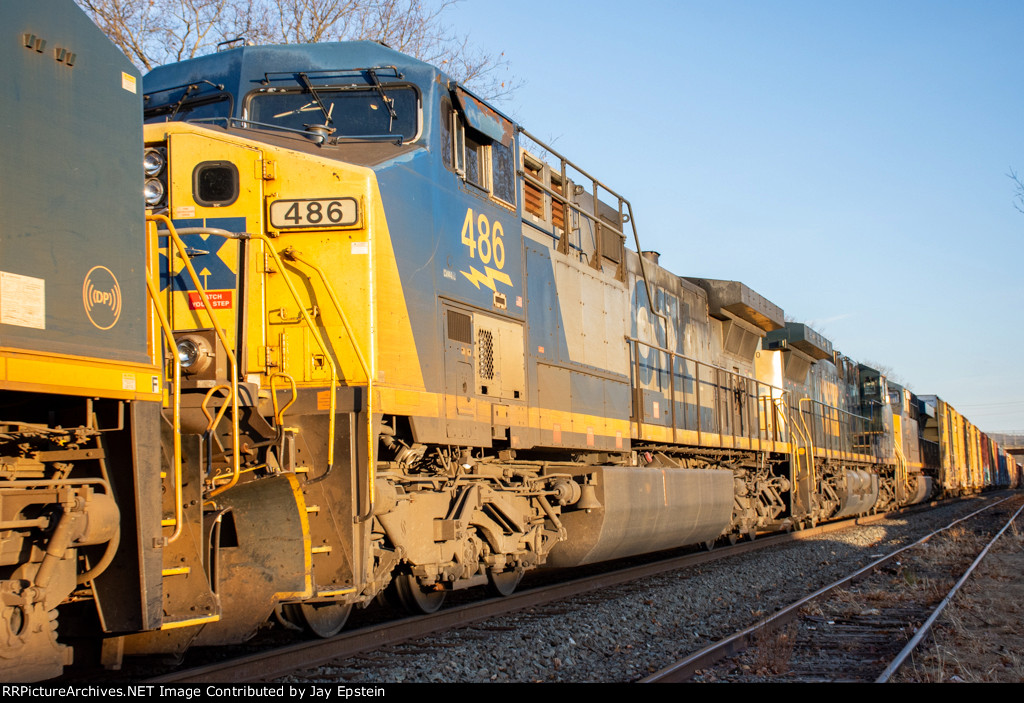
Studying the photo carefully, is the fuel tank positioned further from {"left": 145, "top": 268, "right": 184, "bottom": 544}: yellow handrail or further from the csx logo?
the csx logo

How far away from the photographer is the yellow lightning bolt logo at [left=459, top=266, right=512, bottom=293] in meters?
6.60

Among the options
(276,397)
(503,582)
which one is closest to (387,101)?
(276,397)

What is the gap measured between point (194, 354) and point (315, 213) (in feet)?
3.97

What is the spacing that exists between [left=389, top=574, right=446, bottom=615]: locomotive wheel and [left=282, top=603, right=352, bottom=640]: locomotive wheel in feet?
2.51

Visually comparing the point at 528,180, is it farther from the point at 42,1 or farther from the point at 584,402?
the point at 42,1

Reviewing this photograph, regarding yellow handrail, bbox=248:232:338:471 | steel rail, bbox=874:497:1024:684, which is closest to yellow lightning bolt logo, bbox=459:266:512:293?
yellow handrail, bbox=248:232:338:471

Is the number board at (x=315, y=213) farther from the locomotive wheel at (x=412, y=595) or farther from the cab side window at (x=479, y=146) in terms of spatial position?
the locomotive wheel at (x=412, y=595)

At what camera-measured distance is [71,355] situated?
3309mm

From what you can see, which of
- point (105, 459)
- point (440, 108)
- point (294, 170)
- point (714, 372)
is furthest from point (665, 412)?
point (105, 459)

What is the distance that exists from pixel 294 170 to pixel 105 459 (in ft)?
8.28

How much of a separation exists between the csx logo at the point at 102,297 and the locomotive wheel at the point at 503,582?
15.1 feet

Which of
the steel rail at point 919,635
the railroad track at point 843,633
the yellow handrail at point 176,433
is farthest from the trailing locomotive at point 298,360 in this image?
the steel rail at point 919,635

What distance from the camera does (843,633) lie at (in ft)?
22.2

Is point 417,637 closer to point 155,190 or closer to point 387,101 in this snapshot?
point 155,190
